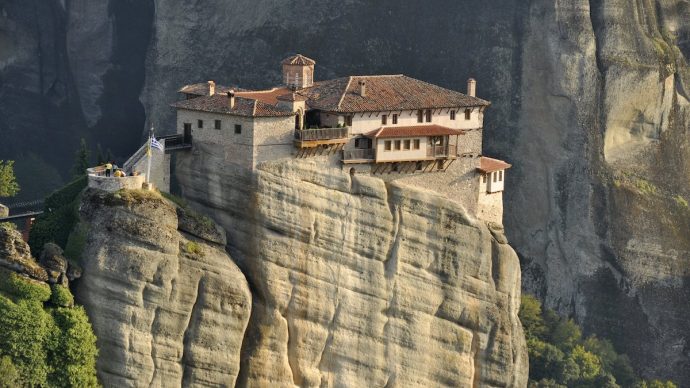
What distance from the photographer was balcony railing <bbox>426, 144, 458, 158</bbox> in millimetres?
81312

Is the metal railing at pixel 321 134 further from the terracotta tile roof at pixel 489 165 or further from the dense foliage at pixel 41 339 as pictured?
the dense foliage at pixel 41 339

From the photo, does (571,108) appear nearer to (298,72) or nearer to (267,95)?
(298,72)

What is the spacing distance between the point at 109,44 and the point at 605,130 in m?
26.9

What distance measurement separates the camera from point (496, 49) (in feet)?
340

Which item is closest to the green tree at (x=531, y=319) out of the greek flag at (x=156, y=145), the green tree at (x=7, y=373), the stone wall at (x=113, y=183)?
the greek flag at (x=156, y=145)

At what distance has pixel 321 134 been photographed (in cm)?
7775

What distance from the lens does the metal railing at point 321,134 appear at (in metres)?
77.2

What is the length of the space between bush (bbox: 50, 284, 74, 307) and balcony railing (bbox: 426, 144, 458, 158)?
51.0ft

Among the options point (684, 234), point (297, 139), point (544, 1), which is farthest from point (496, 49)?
point (297, 139)

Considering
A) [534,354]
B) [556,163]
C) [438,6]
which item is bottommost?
[534,354]

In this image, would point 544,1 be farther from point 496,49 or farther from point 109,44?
point 109,44

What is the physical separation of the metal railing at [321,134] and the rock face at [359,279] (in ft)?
3.44

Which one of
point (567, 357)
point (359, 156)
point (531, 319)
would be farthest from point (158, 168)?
point (567, 357)

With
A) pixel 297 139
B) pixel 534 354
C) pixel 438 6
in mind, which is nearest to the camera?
pixel 297 139
